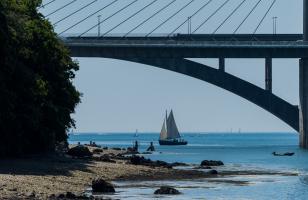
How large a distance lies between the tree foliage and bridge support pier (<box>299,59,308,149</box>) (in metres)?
60.4

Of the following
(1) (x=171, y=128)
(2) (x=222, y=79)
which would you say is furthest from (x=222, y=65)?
(1) (x=171, y=128)

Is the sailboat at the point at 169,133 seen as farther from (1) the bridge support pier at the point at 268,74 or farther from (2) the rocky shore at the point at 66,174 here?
(2) the rocky shore at the point at 66,174

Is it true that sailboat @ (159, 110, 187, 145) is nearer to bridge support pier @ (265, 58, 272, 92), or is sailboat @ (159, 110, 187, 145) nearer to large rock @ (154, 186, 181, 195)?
bridge support pier @ (265, 58, 272, 92)

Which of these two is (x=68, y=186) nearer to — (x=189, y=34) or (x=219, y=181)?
(x=219, y=181)

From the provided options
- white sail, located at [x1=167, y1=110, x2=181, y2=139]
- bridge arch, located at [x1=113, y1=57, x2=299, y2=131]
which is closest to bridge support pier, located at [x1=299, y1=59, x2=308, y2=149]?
bridge arch, located at [x1=113, y1=57, x2=299, y2=131]

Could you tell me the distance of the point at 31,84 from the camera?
59.1 metres

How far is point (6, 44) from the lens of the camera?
5362 centimetres

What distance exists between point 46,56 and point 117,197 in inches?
912

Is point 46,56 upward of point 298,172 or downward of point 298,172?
upward

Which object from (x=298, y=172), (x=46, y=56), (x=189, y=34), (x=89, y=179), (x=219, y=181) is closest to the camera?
(x=89, y=179)

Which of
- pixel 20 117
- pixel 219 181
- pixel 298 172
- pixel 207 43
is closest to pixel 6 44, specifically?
pixel 20 117

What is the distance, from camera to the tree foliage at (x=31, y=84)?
55188 mm

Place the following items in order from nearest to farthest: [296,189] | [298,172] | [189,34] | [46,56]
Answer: [296,189], [46,56], [298,172], [189,34]

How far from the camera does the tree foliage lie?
55188 mm
